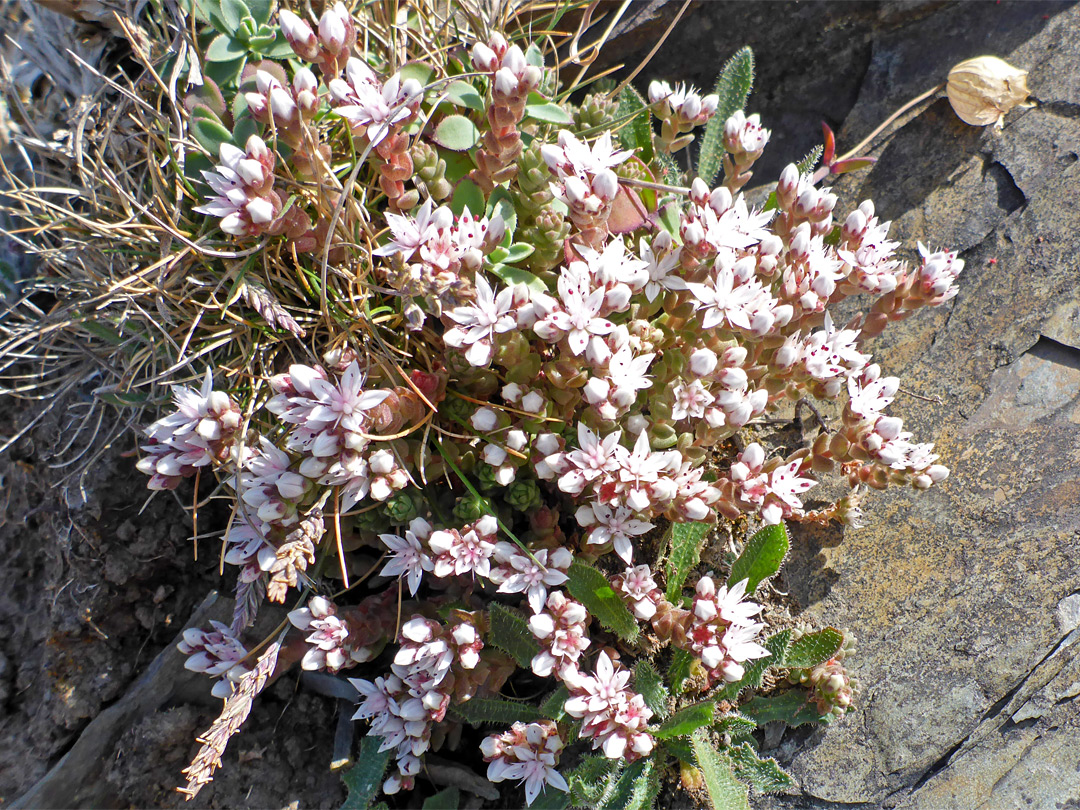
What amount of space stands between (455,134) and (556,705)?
5.53 feet

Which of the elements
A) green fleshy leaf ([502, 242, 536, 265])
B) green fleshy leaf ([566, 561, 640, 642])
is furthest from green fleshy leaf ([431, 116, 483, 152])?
green fleshy leaf ([566, 561, 640, 642])

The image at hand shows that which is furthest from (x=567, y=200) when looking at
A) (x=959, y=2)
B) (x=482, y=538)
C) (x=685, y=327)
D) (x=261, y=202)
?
(x=959, y=2)

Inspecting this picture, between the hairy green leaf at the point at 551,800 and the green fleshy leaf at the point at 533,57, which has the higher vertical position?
the green fleshy leaf at the point at 533,57

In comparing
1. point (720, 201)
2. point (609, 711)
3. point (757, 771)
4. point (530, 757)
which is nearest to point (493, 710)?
point (530, 757)

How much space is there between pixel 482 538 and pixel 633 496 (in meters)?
0.45

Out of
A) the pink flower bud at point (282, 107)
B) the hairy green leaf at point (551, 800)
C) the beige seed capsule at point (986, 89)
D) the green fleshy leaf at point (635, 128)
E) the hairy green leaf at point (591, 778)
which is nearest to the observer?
the pink flower bud at point (282, 107)

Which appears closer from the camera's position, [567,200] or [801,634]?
[567,200]

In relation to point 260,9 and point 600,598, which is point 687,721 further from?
point 260,9

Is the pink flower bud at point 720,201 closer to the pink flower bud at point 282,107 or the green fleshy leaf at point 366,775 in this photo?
the pink flower bud at point 282,107

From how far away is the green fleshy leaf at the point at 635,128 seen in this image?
8.64ft

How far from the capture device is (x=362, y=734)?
253 centimetres

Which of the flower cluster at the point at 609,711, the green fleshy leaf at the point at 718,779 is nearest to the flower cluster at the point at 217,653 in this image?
the flower cluster at the point at 609,711

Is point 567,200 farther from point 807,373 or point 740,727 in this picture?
point 740,727

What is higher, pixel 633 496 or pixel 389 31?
pixel 389 31
